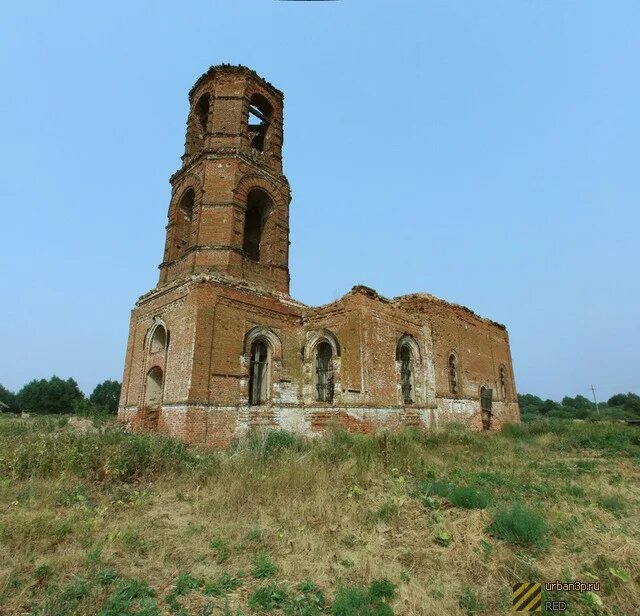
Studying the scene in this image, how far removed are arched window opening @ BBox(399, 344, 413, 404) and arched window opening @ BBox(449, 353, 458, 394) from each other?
9.86 ft

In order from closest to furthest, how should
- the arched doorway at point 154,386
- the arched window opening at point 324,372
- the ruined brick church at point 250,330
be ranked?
1. the ruined brick church at point 250,330
2. the arched doorway at point 154,386
3. the arched window opening at point 324,372

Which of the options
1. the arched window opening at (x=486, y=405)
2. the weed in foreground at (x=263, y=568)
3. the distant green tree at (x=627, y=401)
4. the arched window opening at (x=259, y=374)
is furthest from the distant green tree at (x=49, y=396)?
the distant green tree at (x=627, y=401)

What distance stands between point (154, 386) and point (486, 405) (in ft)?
48.1

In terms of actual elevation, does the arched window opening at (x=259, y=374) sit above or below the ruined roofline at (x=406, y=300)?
below

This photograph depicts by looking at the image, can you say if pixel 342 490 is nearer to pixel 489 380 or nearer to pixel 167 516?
pixel 167 516

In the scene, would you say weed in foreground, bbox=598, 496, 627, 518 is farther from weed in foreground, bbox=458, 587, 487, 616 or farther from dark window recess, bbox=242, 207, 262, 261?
dark window recess, bbox=242, 207, 262, 261

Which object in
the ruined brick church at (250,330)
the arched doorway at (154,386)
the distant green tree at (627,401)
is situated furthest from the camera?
the distant green tree at (627,401)

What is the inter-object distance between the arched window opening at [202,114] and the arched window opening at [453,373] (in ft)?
46.4

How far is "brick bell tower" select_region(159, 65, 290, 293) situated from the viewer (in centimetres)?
1359

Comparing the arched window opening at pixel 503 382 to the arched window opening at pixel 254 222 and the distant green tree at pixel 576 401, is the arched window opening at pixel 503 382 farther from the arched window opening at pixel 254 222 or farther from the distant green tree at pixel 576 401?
the distant green tree at pixel 576 401

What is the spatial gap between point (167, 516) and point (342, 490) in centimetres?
277

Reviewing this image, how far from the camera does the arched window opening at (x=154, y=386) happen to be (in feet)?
42.7

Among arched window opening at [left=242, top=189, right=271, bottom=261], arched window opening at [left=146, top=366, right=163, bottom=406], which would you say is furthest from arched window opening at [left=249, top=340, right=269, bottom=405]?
arched window opening at [left=242, top=189, right=271, bottom=261]

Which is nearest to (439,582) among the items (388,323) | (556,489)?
(556,489)
